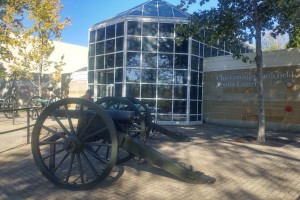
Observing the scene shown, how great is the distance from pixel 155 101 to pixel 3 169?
11336 mm

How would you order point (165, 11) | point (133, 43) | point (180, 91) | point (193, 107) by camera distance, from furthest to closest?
point (165, 11) < point (193, 107) < point (180, 91) < point (133, 43)

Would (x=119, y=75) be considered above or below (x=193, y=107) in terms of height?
above

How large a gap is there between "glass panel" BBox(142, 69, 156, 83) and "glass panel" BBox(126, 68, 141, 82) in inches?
10.4

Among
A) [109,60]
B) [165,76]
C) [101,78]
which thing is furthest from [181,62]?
[101,78]

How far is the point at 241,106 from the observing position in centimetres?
1650

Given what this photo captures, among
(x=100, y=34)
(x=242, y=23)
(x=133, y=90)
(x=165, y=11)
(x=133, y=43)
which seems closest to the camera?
(x=242, y=23)

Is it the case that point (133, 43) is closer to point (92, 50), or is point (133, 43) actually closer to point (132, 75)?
point (132, 75)

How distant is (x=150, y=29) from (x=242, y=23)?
6.51 m

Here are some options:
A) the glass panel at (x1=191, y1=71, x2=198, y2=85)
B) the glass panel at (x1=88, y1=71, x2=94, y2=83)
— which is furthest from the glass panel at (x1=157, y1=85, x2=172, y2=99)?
the glass panel at (x1=88, y1=71, x2=94, y2=83)

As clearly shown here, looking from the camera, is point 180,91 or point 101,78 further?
point 101,78

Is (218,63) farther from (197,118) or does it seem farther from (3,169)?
(3,169)

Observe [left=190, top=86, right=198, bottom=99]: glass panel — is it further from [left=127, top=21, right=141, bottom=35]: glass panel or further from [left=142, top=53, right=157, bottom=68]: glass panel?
[left=127, top=21, right=141, bottom=35]: glass panel

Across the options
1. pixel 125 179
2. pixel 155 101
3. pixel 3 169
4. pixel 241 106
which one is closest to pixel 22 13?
pixel 155 101

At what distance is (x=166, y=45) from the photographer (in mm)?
17375
